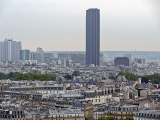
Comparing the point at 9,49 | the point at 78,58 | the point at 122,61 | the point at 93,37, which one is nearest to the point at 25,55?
the point at 9,49

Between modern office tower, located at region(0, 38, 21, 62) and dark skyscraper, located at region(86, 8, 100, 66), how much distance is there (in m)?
32.4

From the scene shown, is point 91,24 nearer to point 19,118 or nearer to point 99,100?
point 99,100

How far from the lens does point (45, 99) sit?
3769cm

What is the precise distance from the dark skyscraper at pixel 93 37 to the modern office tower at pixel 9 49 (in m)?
32.4

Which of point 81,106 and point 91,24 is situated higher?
point 91,24

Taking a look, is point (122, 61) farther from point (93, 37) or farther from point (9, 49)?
point (9, 49)

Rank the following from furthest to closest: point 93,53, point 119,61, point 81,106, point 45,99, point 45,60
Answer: point 45,60 < point 93,53 < point 119,61 < point 45,99 < point 81,106

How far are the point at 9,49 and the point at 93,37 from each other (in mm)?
38867

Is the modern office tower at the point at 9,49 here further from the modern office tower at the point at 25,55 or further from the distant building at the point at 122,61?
the distant building at the point at 122,61

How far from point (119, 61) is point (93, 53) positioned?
1293 centimetres

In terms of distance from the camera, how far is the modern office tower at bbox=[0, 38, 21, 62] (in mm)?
179375

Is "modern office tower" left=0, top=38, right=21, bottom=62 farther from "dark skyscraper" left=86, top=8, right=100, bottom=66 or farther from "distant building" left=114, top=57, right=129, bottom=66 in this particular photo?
"distant building" left=114, top=57, right=129, bottom=66

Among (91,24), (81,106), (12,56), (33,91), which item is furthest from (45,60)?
(81,106)

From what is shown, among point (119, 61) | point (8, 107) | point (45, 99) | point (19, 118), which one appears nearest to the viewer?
point (19, 118)
